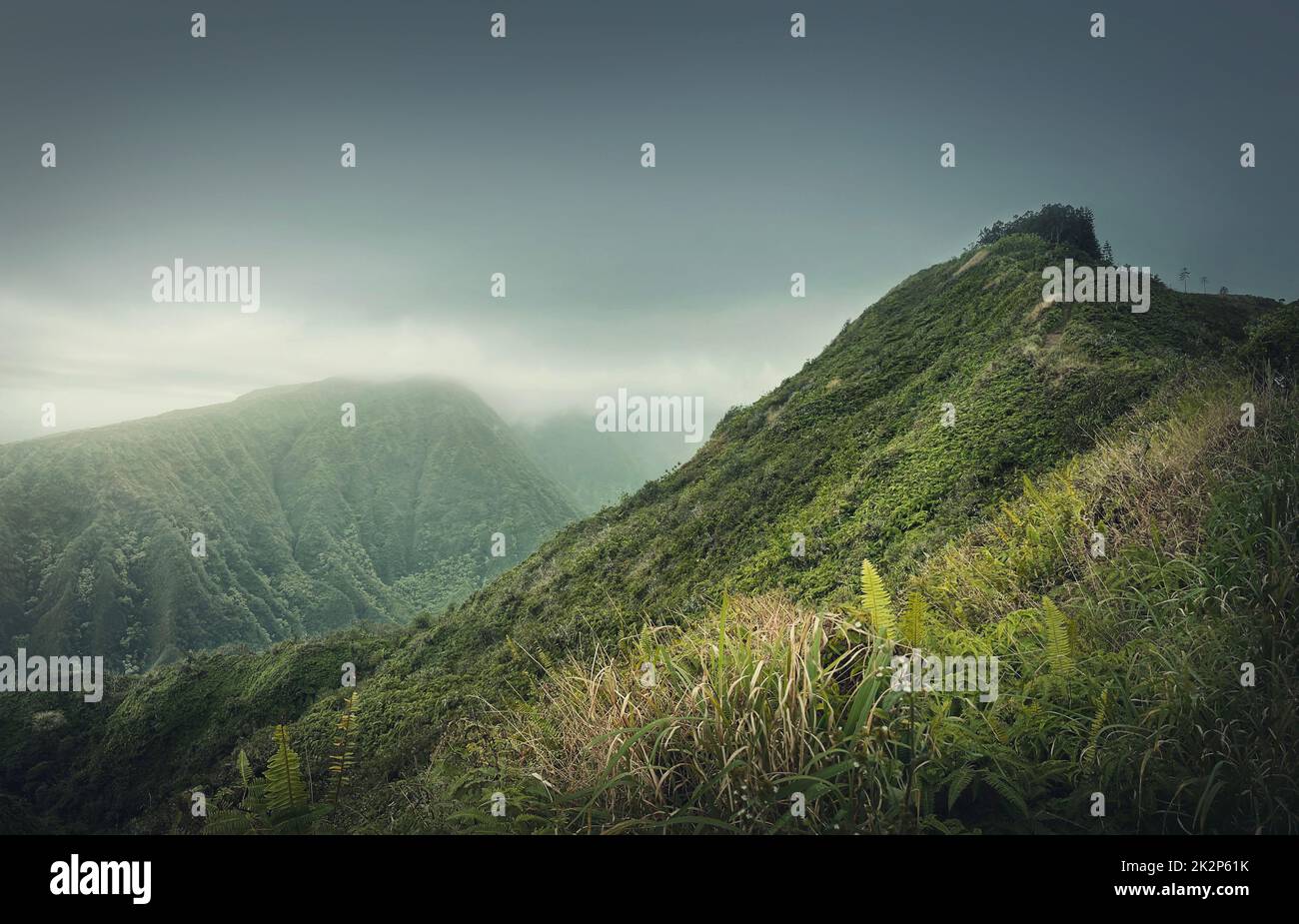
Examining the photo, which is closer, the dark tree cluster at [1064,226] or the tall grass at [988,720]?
the tall grass at [988,720]

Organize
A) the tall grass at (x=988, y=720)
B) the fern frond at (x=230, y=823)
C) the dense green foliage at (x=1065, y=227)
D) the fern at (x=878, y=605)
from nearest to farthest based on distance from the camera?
the tall grass at (x=988, y=720) → the fern frond at (x=230, y=823) → the fern at (x=878, y=605) → the dense green foliage at (x=1065, y=227)

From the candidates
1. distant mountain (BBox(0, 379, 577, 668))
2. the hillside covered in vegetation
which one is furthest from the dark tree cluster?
distant mountain (BBox(0, 379, 577, 668))

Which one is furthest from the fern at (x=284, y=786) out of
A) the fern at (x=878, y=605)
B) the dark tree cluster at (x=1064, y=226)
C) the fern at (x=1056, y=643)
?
the dark tree cluster at (x=1064, y=226)

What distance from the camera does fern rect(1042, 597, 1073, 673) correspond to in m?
2.40

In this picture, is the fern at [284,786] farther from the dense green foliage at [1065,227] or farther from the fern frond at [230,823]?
the dense green foliage at [1065,227]

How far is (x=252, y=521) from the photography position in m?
107

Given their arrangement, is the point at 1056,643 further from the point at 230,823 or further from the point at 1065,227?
the point at 1065,227

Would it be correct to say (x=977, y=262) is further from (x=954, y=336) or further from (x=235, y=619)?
(x=235, y=619)

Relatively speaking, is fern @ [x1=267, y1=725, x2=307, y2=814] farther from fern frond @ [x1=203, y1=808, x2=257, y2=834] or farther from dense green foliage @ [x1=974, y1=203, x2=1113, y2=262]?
dense green foliage @ [x1=974, y1=203, x2=1113, y2=262]

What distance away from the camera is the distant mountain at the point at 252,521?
249ft

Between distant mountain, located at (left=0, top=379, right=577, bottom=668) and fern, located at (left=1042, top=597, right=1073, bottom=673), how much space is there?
65.4 meters

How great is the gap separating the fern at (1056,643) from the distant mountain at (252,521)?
6537 cm

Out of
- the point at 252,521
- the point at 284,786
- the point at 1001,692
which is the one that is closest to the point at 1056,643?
the point at 1001,692
